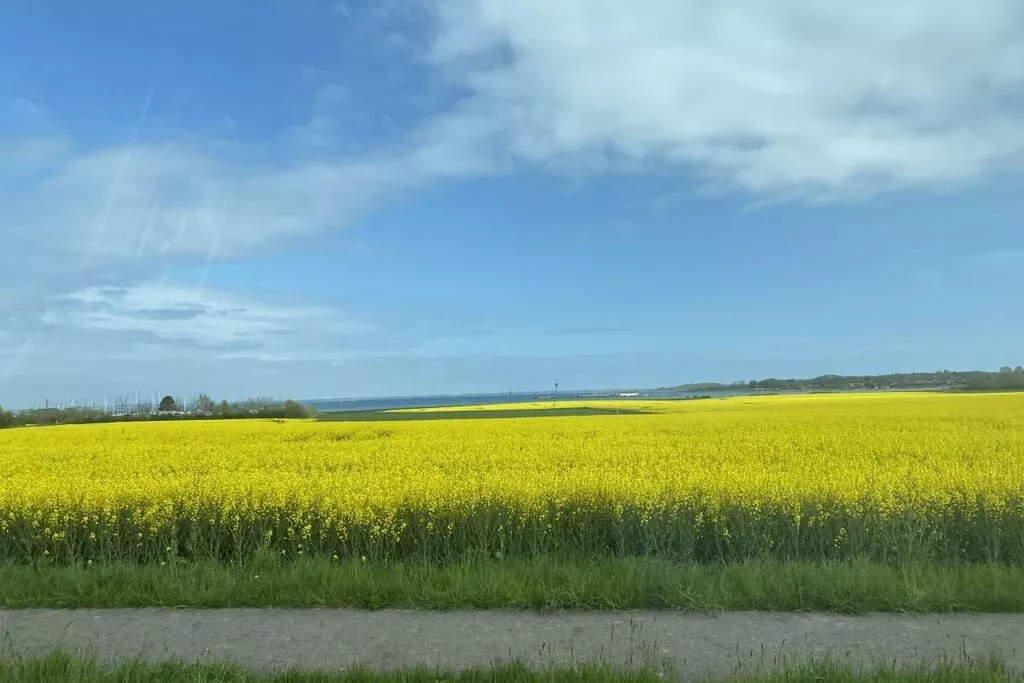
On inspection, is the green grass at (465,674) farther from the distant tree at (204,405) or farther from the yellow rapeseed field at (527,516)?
the distant tree at (204,405)

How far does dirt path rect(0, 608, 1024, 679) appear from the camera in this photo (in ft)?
15.8

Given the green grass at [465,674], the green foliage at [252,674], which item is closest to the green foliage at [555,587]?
the green grass at [465,674]

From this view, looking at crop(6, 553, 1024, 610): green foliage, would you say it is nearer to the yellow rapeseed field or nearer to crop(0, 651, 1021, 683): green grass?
the yellow rapeseed field

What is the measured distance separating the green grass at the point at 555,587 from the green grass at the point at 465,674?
66.1 inches

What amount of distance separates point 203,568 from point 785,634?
608 cm

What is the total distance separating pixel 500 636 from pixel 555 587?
1031 mm

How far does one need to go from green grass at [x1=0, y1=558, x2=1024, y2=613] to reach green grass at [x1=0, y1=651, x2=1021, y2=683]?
1.68 m

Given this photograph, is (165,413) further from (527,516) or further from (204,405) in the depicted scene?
(527,516)

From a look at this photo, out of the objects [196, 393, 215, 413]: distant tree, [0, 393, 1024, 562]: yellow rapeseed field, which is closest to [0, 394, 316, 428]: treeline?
[196, 393, 215, 413]: distant tree

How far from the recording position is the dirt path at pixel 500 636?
482 centimetres

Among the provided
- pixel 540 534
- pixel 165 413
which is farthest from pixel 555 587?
pixel 165 413

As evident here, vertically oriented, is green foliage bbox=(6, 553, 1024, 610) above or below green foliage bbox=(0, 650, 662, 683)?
below

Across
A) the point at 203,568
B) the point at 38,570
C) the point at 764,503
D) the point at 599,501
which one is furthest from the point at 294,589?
the point at 764,503

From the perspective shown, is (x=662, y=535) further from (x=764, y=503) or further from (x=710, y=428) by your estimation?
(x=710, y=428)
